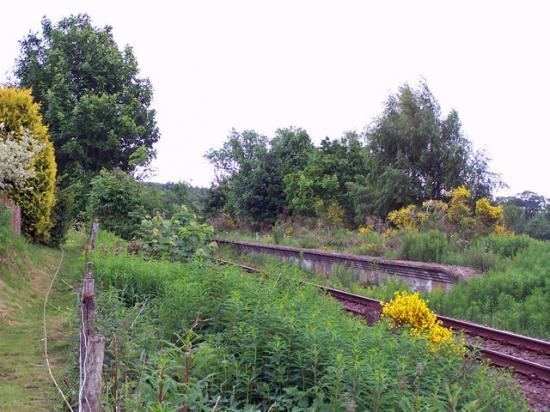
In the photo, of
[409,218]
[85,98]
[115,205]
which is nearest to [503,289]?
[409,218]

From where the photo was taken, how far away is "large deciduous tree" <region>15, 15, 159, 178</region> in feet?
125

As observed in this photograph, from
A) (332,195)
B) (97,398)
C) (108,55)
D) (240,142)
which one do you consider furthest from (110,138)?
(240,142)

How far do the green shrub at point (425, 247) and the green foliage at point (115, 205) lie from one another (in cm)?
898

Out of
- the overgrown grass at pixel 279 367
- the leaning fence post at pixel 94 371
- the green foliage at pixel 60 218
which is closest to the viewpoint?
the leaning fence post at pixel 94 371

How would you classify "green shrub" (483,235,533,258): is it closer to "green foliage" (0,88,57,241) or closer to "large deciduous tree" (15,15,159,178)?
"green foliage" (0,88,57,241)

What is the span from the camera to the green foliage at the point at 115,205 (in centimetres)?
2117

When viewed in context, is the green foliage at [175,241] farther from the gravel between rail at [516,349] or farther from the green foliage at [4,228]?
the gravel between rail at [516,349]

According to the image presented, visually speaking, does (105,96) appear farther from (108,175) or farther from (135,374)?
(135,374)

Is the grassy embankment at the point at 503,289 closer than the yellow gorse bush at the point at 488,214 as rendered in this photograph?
Yes

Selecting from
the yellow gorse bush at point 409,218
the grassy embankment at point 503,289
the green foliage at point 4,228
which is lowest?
the grassy embankment at point 503,289

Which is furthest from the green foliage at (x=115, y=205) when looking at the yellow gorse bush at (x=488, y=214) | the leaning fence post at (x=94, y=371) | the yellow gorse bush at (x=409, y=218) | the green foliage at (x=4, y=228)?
the leaning fence post at (x=94, y=371)

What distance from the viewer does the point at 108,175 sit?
881 inches

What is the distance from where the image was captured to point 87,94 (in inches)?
1512

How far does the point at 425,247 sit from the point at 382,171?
15.4 m
